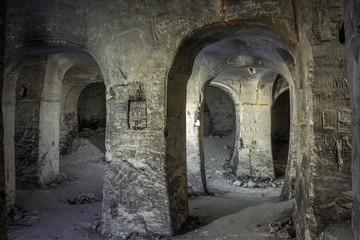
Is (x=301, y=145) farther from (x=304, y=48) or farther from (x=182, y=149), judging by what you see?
(x=182, y=149)

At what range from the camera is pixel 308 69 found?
291 cm

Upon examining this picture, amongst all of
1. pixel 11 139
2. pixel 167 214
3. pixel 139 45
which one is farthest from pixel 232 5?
pixel 11 139

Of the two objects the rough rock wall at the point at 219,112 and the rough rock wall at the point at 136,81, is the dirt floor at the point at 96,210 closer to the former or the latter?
the rough rock wall at the point at 136,81

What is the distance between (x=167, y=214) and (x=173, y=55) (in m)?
2.15

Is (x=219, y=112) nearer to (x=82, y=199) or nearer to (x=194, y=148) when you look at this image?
(x=194, y=148)

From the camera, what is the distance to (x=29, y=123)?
691 cm

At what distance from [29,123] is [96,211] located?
9.90 ft

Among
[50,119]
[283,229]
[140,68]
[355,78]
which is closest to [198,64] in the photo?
[140,68]

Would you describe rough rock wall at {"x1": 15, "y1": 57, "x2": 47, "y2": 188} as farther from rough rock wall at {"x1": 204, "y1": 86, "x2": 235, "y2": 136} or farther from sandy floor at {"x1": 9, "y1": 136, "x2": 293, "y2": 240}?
rough rock wall at {"x1": 204, "y1": 86, "x2": 235, "y2": 136}

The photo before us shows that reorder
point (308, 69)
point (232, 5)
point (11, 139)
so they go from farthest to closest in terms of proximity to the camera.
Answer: point (11, 139) → point (232, 5) → point (308, 69)

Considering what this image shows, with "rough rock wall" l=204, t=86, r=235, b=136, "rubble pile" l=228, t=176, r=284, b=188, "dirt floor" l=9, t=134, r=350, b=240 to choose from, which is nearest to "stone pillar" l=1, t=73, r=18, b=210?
"dirt floor" l=9, t=134, r=350, b=240

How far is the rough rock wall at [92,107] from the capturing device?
11408 mm

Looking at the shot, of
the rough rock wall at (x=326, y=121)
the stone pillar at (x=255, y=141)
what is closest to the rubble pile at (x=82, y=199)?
the rough rock wall at (x=326, y=121)

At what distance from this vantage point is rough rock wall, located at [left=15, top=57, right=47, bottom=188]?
6.77 meters
